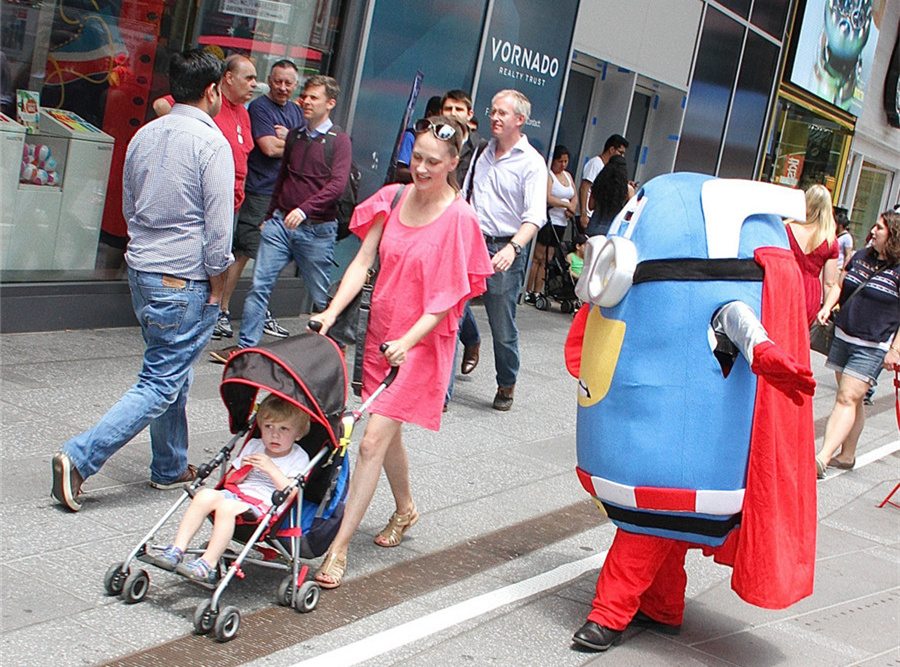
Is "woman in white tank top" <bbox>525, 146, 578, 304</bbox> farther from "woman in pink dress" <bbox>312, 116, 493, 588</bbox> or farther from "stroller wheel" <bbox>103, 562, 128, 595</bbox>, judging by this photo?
"stroller wheel" <bbox>103, 562, 128, 595</bbox>

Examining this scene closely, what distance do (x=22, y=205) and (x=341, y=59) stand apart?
3.18 m

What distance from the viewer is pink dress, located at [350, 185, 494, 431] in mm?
4766

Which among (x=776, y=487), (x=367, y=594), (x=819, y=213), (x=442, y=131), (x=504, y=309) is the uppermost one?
(x=819, y=213)

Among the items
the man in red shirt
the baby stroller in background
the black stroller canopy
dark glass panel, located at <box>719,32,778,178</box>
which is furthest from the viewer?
dark glass panel, located at <box>719,32,778,178</box>

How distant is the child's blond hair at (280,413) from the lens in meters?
4.36

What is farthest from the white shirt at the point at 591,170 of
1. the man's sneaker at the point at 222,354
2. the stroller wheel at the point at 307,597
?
the stroller wheel at the point at 307,597

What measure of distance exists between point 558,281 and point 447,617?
8.99 metres

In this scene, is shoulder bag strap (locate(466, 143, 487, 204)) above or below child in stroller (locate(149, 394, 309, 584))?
above

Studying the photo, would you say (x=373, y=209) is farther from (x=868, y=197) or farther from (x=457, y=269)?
(x=868, y=197)

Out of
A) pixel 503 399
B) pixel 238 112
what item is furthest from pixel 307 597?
pixel 238 112

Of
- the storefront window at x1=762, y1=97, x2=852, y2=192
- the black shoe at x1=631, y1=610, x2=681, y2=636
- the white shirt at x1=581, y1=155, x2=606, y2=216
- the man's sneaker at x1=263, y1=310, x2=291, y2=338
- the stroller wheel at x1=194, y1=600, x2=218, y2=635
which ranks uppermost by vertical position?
the storefront window at x1=762, y1=97, x2=852, y2=192

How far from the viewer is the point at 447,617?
4.59 m

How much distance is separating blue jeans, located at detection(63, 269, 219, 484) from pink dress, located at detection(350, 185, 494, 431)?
2.67ft

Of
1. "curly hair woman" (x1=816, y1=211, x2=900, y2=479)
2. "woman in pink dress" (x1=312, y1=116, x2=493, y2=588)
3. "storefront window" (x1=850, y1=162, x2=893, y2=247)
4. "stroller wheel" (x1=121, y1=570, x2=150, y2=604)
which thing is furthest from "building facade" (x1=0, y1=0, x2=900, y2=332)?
"storefront window" (x1=850, y1=162, x2=893, y2=247)
